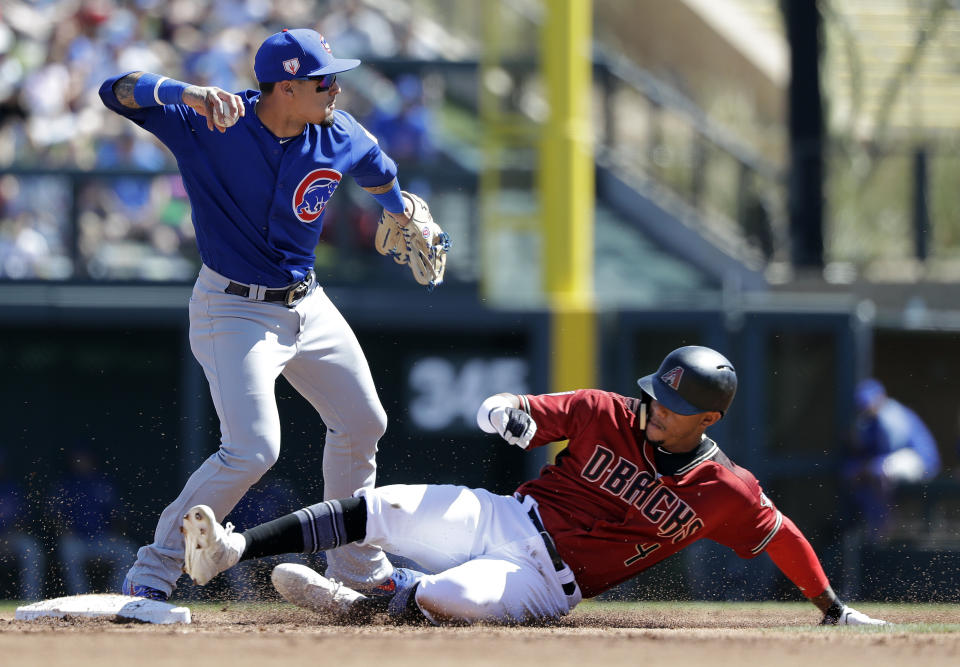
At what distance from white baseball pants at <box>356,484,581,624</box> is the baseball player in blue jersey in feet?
1.14

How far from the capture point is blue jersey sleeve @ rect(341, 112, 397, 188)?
5.64m

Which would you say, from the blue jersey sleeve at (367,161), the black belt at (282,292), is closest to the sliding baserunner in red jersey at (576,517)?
the black belt at (282,292)

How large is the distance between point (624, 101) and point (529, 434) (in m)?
7.04

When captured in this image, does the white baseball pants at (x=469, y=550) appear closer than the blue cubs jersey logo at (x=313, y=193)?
Yes

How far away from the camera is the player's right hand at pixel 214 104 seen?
197 inches

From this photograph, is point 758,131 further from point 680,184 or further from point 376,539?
point 376,539

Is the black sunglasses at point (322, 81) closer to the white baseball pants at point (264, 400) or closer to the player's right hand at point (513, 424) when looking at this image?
the white baseball pants at point (264, 400)

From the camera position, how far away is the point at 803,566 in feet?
17.8

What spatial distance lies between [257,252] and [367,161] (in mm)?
620

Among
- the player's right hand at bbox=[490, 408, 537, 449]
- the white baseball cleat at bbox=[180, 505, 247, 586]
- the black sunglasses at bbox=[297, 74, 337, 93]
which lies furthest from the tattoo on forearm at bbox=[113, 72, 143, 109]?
the player's right hand at bbox=[490, 408, 537, 449]

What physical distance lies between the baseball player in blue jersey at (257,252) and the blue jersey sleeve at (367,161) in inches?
1.4

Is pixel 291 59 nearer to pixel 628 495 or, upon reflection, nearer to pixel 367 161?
pixel 367 161

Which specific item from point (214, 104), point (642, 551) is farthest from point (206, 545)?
point (642, 551)

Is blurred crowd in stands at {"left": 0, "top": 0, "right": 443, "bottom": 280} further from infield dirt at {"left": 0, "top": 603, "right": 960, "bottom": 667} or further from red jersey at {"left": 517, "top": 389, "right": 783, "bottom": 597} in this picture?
red jersey at {"left": 517, "top": 389, "right": 783, "bottom": 597}
